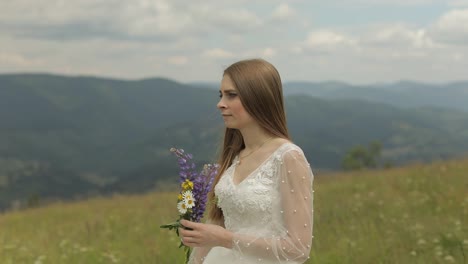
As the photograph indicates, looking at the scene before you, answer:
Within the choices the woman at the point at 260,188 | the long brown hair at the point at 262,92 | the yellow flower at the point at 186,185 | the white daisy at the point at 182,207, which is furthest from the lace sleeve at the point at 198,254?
the long brown hair at the point at 262,92

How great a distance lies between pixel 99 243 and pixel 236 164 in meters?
6.92

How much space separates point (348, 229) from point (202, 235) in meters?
5.85

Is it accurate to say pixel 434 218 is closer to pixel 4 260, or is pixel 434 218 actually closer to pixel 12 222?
pixel 4 260

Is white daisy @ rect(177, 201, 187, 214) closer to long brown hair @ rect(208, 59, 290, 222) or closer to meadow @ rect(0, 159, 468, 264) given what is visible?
long brown hair @ rect(208, 59, 290, 222)

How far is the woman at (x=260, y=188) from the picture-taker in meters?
3.10

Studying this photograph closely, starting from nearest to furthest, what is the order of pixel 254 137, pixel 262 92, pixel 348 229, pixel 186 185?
pixel 186 185
pixel 262 92
pixel 254 137
pixel 348 229

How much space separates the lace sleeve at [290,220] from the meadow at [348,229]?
1.24 metres

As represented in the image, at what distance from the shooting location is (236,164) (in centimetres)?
359

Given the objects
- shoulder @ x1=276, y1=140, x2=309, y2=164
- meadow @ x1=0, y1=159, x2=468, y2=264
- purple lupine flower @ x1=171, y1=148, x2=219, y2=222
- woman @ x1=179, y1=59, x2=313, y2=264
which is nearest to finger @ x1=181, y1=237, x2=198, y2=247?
woman @ x1=179, y1=59, x2=313, y2=264

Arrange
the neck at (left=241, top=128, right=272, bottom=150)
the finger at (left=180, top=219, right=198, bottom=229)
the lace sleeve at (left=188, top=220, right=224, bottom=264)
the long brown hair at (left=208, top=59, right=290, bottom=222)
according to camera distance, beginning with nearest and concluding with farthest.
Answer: the finger at (left=180, top=219, right=198, bottom=229)
the long brown hair at (left=208, top=59, right=290, bottom=222)
the neck at (left=241, top=128, right=272, bottom=150)
the lace sleeve at (left=188, top=220, right=224, bottom=264)

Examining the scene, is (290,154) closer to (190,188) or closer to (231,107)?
(231,107)

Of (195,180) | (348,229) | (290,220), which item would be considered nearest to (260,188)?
(290,220)

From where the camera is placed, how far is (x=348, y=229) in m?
8.46

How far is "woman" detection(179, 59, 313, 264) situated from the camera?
10.2ft
